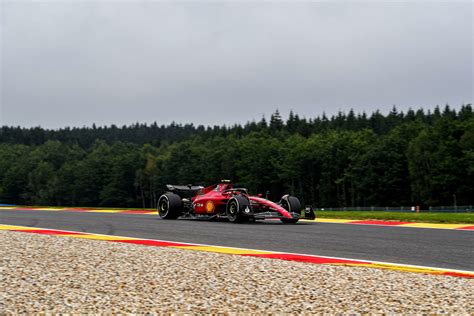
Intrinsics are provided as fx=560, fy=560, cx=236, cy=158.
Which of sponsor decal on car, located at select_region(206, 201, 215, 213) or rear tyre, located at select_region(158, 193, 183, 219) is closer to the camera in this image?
sponsor decal on car, located at select_region(206, 201, 215, 213)

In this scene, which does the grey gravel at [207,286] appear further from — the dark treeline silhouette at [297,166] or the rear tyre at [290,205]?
the dark treeline silhouette at [297,166]

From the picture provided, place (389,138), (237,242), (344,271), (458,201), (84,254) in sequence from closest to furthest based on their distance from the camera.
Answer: (344,271) < (84,254) < (237,242) < (458,201) < (389,138)

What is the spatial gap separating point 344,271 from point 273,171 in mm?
95429

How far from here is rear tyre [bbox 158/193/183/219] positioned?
20078 mm

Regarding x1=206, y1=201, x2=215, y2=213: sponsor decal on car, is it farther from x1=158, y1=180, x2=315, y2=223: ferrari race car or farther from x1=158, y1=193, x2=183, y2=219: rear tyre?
x1=158, y1=193, x2=183, y2=219: rear tyre

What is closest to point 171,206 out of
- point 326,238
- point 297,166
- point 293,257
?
point 326,238

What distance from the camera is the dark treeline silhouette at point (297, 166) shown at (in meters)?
81.0

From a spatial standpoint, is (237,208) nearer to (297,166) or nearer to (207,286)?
(207,286)

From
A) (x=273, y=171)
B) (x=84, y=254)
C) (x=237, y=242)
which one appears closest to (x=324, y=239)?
(x=237, y=242)

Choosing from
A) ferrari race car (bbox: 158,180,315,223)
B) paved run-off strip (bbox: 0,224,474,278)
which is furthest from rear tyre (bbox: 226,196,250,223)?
paved run-off strip (bbox: 0,224,474,278)

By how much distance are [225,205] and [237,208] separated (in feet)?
3.29

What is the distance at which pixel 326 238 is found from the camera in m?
13.6

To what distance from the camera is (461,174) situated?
7731 centimetres

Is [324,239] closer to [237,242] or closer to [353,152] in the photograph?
[237,242]
